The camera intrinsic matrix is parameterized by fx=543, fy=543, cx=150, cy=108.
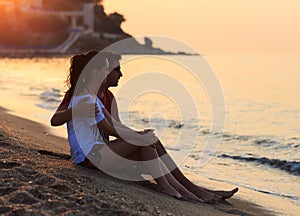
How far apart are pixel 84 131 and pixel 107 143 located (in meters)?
0.19

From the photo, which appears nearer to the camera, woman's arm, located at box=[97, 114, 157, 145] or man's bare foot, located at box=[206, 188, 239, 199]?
woman's arm, located at box=[97, 114, 157, 145]

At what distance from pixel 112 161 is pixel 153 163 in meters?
0.33

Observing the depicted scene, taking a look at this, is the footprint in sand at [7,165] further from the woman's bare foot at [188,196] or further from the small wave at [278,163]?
the small wave at [278,163]

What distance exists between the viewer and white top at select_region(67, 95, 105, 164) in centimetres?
384

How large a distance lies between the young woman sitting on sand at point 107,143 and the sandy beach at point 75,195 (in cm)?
12

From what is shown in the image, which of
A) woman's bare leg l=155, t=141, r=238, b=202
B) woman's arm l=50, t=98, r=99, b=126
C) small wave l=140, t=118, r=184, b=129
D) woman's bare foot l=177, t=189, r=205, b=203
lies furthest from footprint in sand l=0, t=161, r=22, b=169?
small wave l=140, t=118, r=184, b=129

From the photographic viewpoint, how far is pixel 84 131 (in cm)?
390

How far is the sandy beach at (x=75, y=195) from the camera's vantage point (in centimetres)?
285

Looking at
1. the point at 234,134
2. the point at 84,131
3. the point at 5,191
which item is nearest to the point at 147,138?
the point at 84,131

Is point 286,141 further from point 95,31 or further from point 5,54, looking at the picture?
point 95,31

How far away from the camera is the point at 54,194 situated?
302cm

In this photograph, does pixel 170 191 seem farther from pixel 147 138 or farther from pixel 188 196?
pixel 147 138

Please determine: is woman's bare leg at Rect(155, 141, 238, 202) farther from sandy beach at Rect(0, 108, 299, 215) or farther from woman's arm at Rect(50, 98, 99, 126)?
woman's arm at Rect(50, 98, 99, 126)

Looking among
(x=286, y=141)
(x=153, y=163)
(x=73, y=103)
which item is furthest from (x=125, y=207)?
(x=286, y=141)
